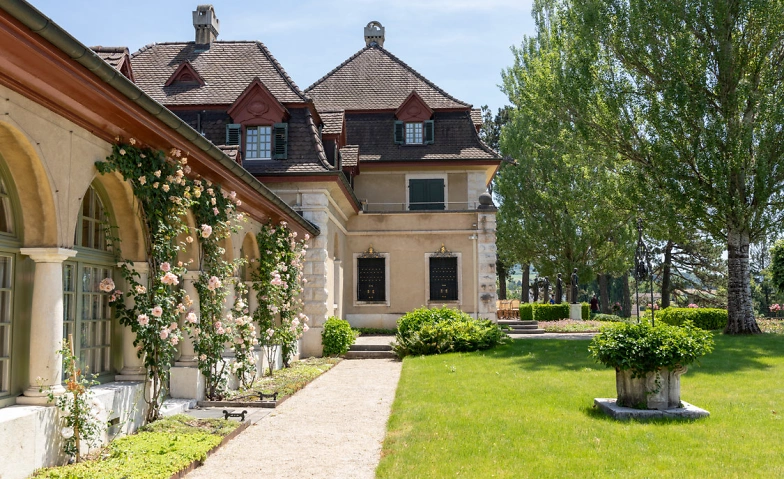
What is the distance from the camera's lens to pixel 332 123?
820 inches

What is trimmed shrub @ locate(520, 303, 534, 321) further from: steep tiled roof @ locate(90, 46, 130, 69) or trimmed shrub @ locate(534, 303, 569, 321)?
steep tiled roof @ locate(90, 46, 130, 69)

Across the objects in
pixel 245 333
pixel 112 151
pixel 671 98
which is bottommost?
pixel 245 333

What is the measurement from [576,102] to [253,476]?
59.2 ft

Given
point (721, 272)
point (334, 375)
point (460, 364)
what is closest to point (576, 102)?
point (460, 364)

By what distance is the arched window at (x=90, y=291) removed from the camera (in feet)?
23.8

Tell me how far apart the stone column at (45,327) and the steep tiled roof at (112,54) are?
19.4 feet

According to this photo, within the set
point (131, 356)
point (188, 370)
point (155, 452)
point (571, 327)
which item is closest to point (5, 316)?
point (155, 452)

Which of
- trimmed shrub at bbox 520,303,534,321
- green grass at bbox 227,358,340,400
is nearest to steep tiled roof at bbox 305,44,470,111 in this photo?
green grass at bbox 227,358,340,400

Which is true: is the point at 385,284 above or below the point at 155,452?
above

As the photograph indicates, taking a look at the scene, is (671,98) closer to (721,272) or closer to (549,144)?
(549,144)

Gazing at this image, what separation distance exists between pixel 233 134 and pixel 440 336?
7655mm

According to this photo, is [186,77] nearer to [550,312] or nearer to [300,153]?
[300,153]

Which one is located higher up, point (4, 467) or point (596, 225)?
point (596, 225)

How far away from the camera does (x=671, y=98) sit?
20.4 meters
